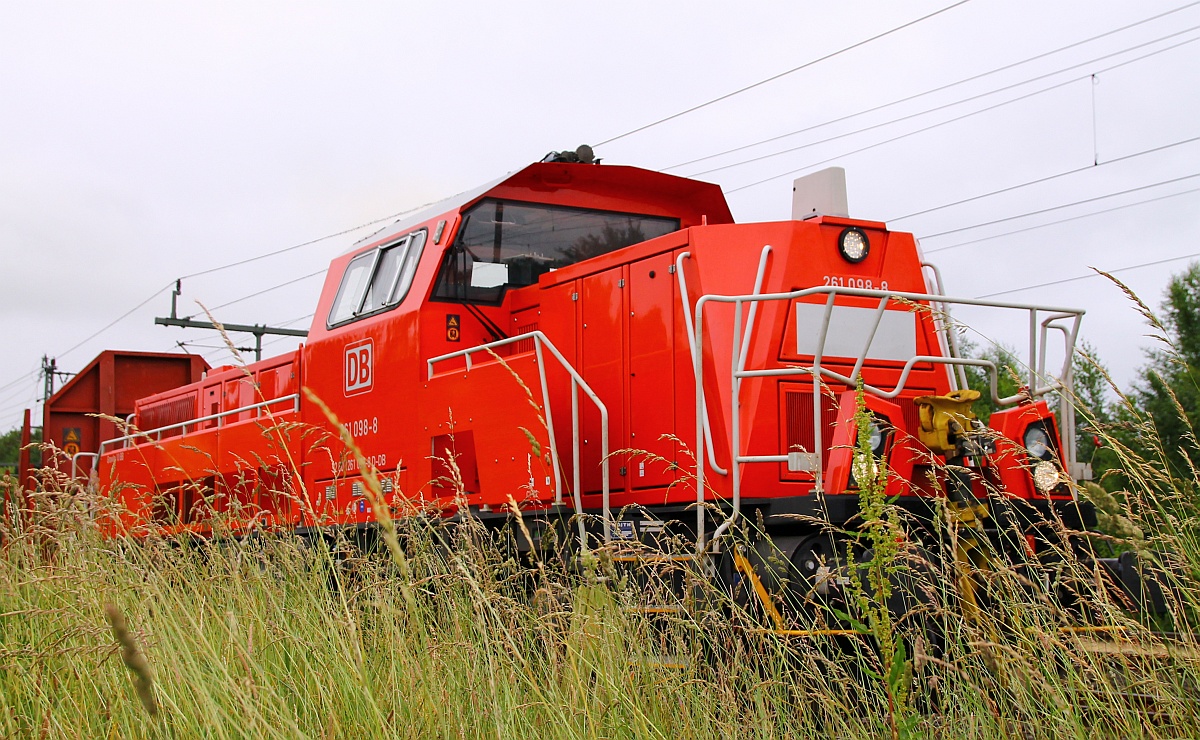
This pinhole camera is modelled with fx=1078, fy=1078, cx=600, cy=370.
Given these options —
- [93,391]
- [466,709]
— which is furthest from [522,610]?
[93,391]

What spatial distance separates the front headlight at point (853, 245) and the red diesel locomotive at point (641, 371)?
0.05 feet

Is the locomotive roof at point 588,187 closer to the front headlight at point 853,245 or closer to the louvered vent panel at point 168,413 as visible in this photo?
the front headlight at point 853,245

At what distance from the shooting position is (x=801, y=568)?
565cm

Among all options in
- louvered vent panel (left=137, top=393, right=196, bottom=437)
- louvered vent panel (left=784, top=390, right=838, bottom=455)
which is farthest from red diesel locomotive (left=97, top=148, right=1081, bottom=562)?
louvered vent panel (left=137, top=393, right=196, bottom=437)

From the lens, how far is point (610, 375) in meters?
7.10

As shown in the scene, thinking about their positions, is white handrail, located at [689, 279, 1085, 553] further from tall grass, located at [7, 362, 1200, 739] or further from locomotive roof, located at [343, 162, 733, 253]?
locomotive roof, located at [343, 162, 733, 253]

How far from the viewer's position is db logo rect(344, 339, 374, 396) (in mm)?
8195

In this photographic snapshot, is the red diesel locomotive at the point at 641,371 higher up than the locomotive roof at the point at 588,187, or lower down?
lower down

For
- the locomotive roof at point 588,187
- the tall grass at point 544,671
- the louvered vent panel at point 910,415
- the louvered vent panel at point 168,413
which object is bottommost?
the tall grass at point 544,671

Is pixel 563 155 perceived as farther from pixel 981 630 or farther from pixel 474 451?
pixel 981 630

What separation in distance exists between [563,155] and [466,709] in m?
5.58

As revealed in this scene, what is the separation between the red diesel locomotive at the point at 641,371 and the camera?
5777mm

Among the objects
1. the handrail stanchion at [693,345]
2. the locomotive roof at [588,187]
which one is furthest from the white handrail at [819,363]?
the locomotive roof at [588,187]

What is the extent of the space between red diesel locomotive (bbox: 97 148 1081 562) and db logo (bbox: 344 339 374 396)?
0.03 metres
